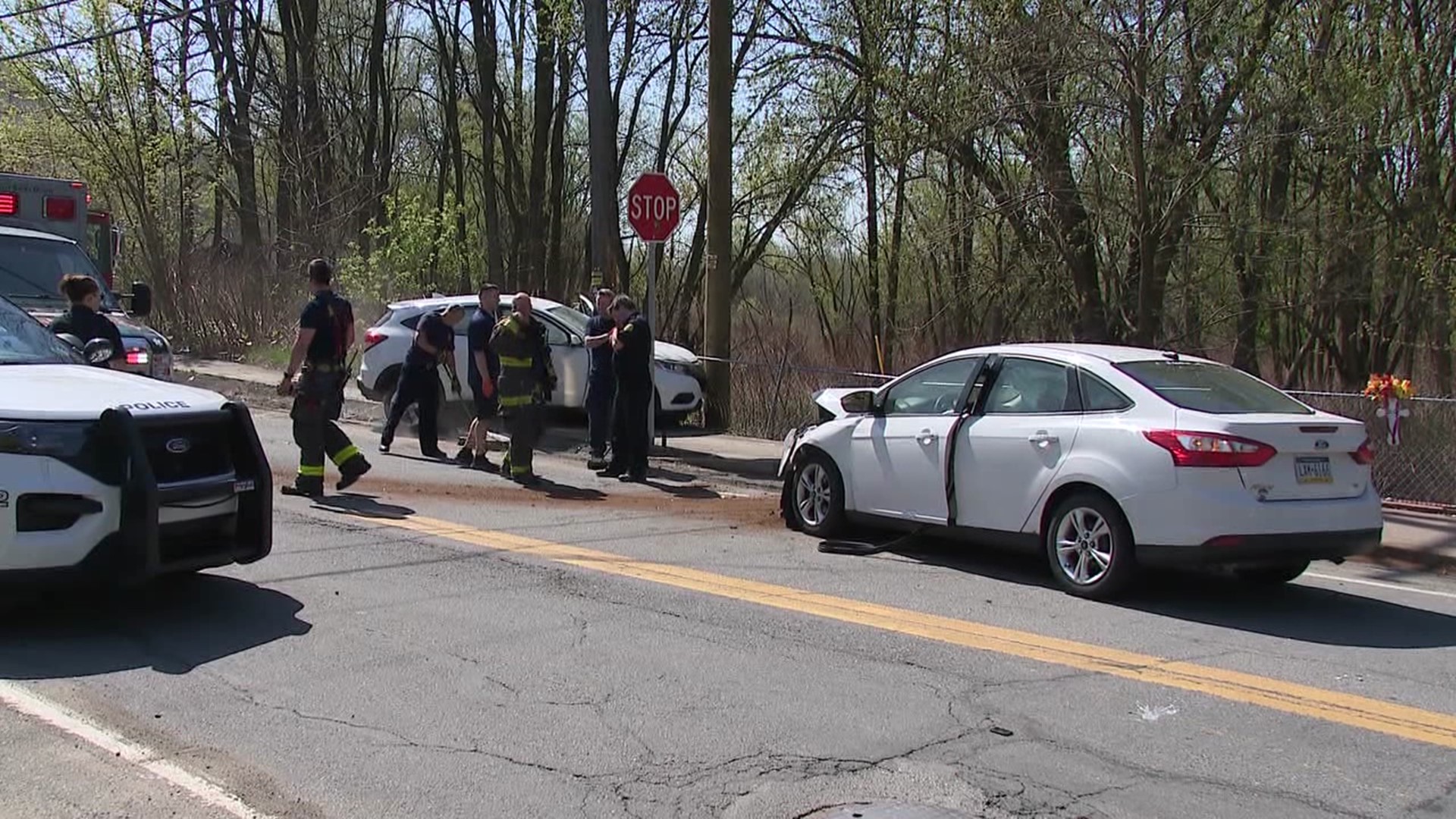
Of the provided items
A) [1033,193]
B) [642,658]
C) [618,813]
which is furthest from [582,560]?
[1033,193]

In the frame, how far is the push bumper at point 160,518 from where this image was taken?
6203 millimetres

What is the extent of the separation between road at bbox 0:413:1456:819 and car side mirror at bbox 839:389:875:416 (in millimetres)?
1205

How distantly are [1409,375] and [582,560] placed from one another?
13836 mm

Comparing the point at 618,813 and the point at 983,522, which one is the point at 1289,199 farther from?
the point at 618,813

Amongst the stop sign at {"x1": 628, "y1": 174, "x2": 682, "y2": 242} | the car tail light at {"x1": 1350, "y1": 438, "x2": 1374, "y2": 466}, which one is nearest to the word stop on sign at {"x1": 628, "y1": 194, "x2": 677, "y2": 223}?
the stop sign at {"x1": 628, "y1": 174, "x2": 682, "y2": 242}

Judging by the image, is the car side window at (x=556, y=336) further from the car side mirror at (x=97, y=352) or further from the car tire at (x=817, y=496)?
the car side mirror at (x=97, y=352)

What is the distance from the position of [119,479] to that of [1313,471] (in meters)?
6.43

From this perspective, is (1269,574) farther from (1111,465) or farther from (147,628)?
(147,628)

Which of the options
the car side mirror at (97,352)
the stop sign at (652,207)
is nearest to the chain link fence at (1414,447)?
the stop sign at (652,207)

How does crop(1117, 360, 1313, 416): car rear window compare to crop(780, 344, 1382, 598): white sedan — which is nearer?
crop(780, 344, 1382, 598): white sedan

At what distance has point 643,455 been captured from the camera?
12938mm

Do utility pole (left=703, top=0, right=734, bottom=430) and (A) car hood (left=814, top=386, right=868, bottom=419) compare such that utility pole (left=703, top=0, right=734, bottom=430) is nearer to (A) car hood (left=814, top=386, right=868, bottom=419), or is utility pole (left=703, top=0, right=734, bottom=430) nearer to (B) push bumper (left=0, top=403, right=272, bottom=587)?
(A) car hood (left=814, top=386, right=868, bottom=419)

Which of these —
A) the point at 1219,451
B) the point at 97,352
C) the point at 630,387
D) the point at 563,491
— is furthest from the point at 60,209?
the point at 1219,451

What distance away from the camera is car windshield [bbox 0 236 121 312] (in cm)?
1380
